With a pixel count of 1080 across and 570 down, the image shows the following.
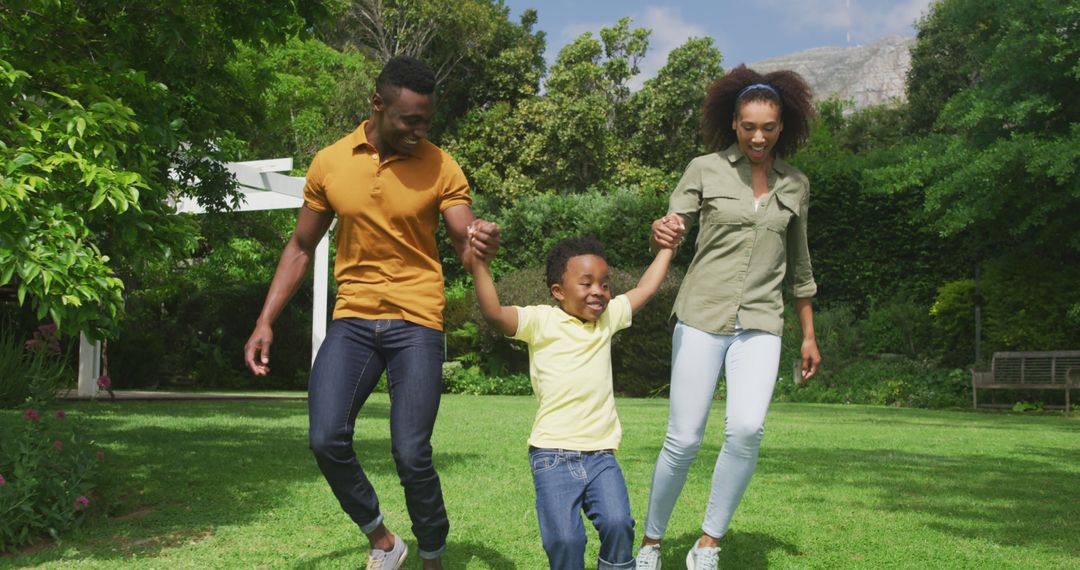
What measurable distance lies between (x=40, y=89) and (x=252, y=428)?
572 cm

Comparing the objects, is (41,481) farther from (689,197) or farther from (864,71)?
(864,71)

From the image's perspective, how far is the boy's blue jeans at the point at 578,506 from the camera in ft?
11.4

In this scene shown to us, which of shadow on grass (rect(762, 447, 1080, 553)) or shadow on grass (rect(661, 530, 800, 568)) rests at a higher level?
shadow on grass (rect(661, 530, 800, 568))

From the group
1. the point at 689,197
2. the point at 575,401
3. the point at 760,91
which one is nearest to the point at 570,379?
the point at 575,401

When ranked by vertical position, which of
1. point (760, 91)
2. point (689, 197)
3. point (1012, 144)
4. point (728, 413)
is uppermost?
point (1012, 144)

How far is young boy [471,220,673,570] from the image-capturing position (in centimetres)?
349

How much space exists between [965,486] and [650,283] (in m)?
4.01

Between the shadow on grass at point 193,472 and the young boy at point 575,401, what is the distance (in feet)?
4.90

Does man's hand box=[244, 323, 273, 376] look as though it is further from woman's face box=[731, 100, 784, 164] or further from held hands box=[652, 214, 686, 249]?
woman's face box=[731, 100, 784, 164]

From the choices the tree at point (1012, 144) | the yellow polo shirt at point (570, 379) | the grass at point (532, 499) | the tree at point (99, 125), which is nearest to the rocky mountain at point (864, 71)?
the tree at point (1012, 144)

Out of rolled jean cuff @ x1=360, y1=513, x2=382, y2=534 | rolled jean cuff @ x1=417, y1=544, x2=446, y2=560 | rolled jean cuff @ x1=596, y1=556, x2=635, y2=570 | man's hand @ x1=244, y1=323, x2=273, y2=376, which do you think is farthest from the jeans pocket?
man's hand @ x1=244, y1=323, x2=273, y2=376

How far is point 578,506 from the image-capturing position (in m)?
3.54

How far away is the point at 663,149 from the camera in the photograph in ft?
102

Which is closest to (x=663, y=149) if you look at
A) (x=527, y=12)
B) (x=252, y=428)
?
(x=527, y=12)
